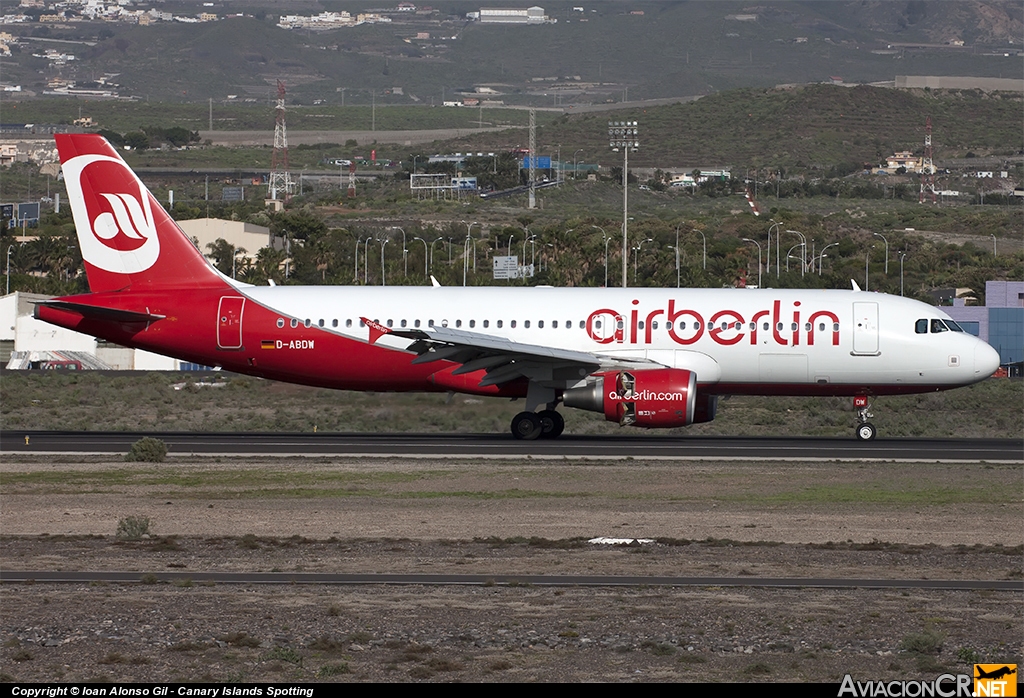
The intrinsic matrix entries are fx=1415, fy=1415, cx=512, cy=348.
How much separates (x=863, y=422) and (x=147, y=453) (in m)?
18.1

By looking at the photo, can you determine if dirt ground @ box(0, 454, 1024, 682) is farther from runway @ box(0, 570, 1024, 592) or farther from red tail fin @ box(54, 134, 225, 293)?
red tail fin @ box(54, 134, 225, 293)

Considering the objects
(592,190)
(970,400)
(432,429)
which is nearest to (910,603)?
(432,429)

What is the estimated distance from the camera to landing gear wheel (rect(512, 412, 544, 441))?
3553 cm

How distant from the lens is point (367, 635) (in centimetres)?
1426

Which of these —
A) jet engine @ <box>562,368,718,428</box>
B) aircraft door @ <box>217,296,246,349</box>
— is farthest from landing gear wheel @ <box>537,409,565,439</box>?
aircraft door @ <box>217,296,246,349</box>

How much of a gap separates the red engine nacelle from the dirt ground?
2.88 meters

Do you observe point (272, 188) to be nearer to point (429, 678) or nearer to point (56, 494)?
point (56, 494)

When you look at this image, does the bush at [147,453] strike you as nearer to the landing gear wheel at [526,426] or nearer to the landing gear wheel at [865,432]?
the landing gear wheel at [526,426]

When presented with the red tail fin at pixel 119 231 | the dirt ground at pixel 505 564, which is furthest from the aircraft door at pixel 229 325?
the dirt ground at pixel 505 564

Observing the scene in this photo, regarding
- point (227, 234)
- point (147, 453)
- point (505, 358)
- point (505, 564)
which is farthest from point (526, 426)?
point (227, 234)

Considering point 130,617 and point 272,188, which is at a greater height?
point 272,188

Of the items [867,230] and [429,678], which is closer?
[429,678]

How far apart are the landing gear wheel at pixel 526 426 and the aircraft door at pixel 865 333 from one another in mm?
8175

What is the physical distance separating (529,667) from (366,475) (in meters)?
15.6
